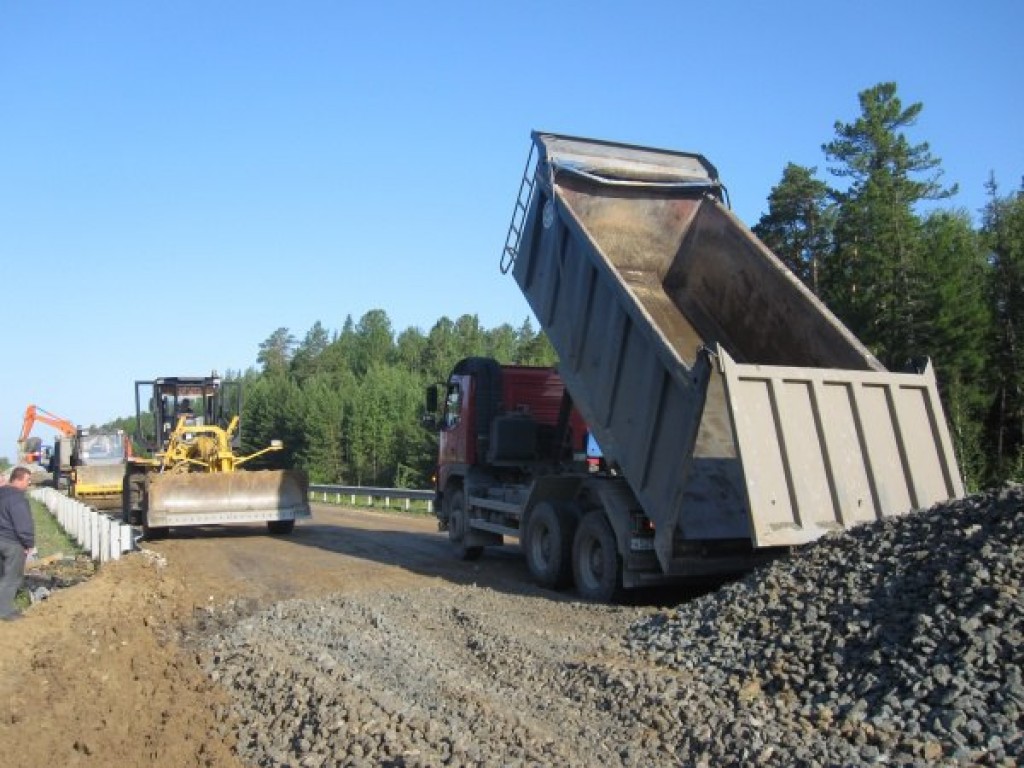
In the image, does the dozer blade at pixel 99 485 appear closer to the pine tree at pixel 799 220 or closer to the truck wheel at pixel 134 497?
the truck wheel at pixel 134 497

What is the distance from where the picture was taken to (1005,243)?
32844mm

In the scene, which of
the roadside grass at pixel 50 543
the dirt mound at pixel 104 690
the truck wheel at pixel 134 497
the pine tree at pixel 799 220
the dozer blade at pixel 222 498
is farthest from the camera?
the pine tree at pixel 799 220

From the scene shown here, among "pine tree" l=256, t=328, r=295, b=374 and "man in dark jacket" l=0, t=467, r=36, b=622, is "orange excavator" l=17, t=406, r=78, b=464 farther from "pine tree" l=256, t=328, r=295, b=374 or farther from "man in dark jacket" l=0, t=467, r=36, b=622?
"pine tree" l=256, t=328, r=295, b=374

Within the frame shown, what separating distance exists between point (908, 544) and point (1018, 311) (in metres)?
27.8

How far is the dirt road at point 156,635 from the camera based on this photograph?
18.9 ft

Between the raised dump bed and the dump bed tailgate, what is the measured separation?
0.01m

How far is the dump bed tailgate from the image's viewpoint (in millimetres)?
7770

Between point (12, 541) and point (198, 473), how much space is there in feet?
25.5


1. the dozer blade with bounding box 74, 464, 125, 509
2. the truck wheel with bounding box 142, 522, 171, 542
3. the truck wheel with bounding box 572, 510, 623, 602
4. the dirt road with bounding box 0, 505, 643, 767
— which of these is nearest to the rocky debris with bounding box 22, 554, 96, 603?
the dirt road with bounding box 0, 505, 643, 767

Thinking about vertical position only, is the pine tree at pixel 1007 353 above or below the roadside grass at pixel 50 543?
above

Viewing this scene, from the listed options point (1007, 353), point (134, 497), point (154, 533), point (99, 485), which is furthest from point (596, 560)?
point (1007, 353)

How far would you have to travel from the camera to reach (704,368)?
7984 mm

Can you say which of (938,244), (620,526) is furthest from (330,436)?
(620,526)

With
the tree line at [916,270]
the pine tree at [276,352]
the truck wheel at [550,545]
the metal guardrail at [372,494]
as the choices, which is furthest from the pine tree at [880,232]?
the pine tree at [276,352]
